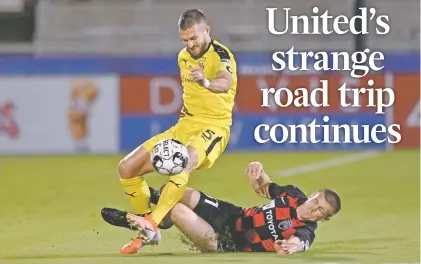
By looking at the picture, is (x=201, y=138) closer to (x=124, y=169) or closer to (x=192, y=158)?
(x=192, y=158)

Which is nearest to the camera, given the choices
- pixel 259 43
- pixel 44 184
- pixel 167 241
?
pixel 167 241

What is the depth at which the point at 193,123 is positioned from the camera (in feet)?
31.5

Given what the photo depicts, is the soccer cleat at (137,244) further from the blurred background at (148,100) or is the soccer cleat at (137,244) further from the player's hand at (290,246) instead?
the blurred background at (148,100)

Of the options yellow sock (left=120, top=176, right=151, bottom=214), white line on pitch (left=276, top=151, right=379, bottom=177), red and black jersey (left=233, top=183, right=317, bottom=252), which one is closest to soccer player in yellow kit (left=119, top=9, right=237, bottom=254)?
yellow sock (left=120, top=176, right=151, bottom=214)

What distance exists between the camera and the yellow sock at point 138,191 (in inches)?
375

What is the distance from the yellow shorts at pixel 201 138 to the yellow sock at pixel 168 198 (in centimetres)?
33

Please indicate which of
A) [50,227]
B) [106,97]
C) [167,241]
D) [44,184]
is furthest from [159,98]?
[167,241]

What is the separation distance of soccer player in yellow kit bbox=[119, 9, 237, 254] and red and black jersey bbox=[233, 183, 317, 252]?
53 cm

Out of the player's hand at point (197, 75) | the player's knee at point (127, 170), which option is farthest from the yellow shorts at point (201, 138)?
the player's hand at point (197, 75)

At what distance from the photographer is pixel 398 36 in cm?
2208

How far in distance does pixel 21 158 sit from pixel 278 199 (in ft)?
35.9

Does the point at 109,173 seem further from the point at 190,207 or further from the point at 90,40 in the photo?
the point at 190,207

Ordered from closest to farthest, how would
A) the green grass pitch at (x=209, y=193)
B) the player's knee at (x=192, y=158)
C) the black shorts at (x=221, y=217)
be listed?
the player's knee at (x=192, y=158) → the black shorts at (x=221, y=217) → the green grass pitch at (x=209, y=193)

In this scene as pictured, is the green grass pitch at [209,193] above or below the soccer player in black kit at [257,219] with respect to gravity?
below
